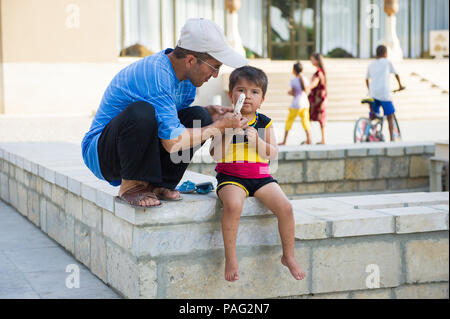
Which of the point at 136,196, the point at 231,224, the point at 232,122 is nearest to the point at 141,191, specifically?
the point at 136,196

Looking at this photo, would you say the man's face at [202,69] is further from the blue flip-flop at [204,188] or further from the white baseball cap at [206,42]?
the blue flip-flop at [204,188]

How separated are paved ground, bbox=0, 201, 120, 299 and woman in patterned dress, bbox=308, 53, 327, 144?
6.28 meters

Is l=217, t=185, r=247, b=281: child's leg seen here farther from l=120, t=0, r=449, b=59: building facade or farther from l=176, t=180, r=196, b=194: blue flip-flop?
l=120, t=0, r=449, b=59: building facade

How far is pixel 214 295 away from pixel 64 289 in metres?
0.86

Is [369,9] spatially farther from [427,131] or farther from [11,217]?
[11,217]

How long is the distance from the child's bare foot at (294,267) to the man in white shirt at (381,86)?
6.93 m

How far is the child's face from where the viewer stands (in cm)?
355

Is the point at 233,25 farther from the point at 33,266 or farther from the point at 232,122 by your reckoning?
the point at 232,122

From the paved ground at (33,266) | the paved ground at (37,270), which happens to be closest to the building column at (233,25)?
the paved ground at (33,266)

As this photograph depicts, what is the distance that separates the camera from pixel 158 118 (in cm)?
333

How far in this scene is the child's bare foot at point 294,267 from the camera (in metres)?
3.55

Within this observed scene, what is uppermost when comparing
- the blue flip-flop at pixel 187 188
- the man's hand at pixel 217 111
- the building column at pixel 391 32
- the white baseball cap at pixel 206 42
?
the building column at pixel 391 32

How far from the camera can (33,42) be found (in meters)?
18.7

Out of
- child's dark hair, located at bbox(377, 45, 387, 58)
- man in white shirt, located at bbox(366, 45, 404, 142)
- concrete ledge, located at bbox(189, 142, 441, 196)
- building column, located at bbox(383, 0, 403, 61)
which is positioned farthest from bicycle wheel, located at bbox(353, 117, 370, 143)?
building column, located at bbox(383, 0, 403, 61)
